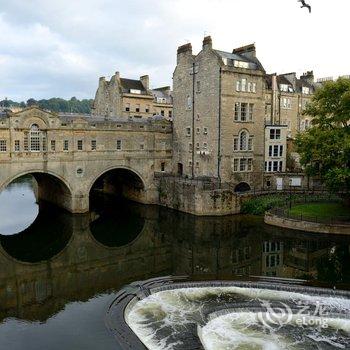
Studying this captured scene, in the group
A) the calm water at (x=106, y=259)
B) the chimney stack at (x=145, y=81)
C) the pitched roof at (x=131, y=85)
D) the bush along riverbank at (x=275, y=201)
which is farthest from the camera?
the chimney stack at (x=145, y=81)

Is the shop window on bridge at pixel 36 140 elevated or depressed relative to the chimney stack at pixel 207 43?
depressed

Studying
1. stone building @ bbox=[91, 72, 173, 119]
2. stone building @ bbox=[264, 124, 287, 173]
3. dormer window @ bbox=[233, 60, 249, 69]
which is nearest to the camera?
dormer window @ bbox=[233, 60, 249, 69]

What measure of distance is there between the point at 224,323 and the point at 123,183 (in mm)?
38646

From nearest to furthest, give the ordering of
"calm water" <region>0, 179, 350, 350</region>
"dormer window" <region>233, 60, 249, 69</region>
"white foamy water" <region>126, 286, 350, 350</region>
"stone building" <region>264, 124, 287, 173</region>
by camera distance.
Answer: "white foamy water" <region>126, 286, 350, 350</region>
"calm water" <region>0, 179, 350, 350</region>
"dormer window" <region>233, 60, 249, 69</region>
"stone building" <region>264, 124, 287, 173</region>

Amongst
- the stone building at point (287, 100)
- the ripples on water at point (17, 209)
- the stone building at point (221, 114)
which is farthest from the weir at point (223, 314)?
the stone building at point (287, 100)

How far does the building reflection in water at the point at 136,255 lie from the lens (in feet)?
89.7

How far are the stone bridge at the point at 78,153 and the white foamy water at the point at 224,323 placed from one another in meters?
24.6

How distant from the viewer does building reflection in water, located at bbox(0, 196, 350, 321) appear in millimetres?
27348

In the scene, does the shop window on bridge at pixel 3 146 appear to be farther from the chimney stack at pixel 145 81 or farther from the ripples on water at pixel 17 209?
the chimney stack at pixel 145 81

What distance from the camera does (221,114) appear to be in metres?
47.8

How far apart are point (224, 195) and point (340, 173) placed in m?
13.1

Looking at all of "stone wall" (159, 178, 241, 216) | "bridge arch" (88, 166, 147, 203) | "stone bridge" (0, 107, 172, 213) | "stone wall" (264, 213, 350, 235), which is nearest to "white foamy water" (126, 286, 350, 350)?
"stone wall" (264, 213, 350, 235)

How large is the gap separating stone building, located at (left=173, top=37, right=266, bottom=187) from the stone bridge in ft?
13.4

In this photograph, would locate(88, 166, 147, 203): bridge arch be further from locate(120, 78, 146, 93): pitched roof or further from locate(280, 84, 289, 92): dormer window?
locate(280, 84, 289, 92): dormer window
